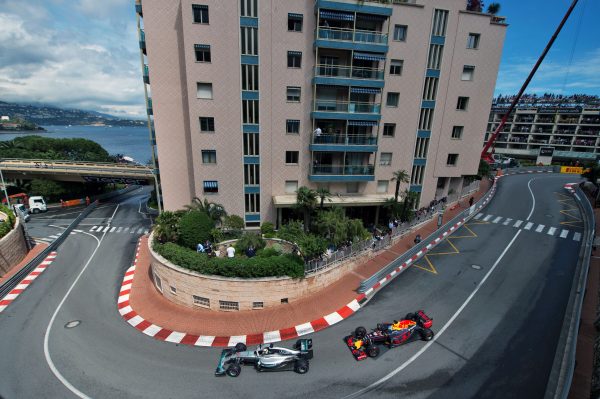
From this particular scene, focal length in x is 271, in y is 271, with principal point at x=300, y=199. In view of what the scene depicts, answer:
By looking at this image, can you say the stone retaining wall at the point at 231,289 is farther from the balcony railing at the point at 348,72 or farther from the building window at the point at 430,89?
the building window at the point at 430,89

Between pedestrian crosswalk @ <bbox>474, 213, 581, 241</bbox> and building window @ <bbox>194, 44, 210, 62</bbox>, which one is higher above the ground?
building window @ <bbox>194, 44, 210, 62</bbox>

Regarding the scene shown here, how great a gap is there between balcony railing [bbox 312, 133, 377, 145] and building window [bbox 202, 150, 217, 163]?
32.7 ft

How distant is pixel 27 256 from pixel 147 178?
19.5 metres

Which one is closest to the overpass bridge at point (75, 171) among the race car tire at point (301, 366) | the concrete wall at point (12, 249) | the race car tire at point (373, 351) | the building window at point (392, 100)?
the concrete wall at point (12, 249)

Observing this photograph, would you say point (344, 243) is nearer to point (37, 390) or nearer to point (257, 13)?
point (37, 390)

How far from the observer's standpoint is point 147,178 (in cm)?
4481

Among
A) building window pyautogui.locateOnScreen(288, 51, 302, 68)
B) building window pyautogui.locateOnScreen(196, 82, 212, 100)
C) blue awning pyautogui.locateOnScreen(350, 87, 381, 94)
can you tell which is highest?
building window pyautogui.locateOnScreen(288, 51, 302, 68)

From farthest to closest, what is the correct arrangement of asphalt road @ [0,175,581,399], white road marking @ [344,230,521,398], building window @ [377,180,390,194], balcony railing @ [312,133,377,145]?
building window @ [377,180,390,194] → balcony railing @ [312,133,377,145] → asphalt road @ [0,175,581,399] → white road marking @ [344,230,521,398]

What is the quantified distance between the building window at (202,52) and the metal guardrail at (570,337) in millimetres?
30690

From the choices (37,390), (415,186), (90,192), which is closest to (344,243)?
(415,186)

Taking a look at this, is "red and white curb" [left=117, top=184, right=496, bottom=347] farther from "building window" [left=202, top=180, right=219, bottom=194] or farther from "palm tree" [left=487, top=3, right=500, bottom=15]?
"palm tree" [left=487, top=3, right=500, bottom=15]

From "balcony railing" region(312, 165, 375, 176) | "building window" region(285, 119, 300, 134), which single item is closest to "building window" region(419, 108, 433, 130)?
"balcony railing" region(312, 165, 375, 176)

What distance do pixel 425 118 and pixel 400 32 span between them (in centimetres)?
898

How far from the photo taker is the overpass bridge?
144ft
